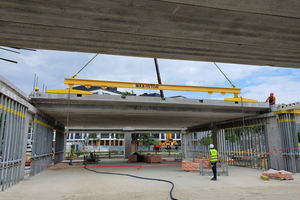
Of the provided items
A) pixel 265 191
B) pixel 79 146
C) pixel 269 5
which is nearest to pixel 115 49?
pixel 269 5

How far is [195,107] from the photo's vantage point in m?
15.9

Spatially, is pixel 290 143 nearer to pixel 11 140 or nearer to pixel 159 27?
pixel 159 27

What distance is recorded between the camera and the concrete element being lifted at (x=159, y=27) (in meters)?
4.55

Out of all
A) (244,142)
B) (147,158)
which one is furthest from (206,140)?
(244,142)

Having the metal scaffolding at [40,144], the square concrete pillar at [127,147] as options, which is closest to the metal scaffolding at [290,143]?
the metal scaffolding at [40,144]

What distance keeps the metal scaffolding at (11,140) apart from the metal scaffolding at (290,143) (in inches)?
592

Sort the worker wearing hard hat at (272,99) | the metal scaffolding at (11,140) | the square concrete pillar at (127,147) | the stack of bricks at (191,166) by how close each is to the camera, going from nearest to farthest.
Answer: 1. the metal scaffolding at (11,140)
2. the stack of bricks at (191,166)
3. the worker wearing hard hat at (272,99)
4. the square concrete pillar at (127,147)

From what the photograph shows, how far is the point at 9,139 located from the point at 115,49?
6190mm

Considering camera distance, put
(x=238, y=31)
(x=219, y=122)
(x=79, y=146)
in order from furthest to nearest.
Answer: (x=79, y=146), (x=219, y=122), (x=238, y=31)

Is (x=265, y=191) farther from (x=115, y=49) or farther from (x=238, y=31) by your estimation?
(x=115, y=49)

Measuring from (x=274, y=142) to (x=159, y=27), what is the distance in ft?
44.0

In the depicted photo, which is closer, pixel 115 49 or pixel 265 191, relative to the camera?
pixel 115 49

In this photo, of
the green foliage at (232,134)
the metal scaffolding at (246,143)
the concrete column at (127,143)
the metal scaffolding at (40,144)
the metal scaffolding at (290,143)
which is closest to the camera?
the metal scaffolding at (40,144)

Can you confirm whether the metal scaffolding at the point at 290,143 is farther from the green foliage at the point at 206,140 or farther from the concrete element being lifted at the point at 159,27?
the green foliage at the point at 206,140
